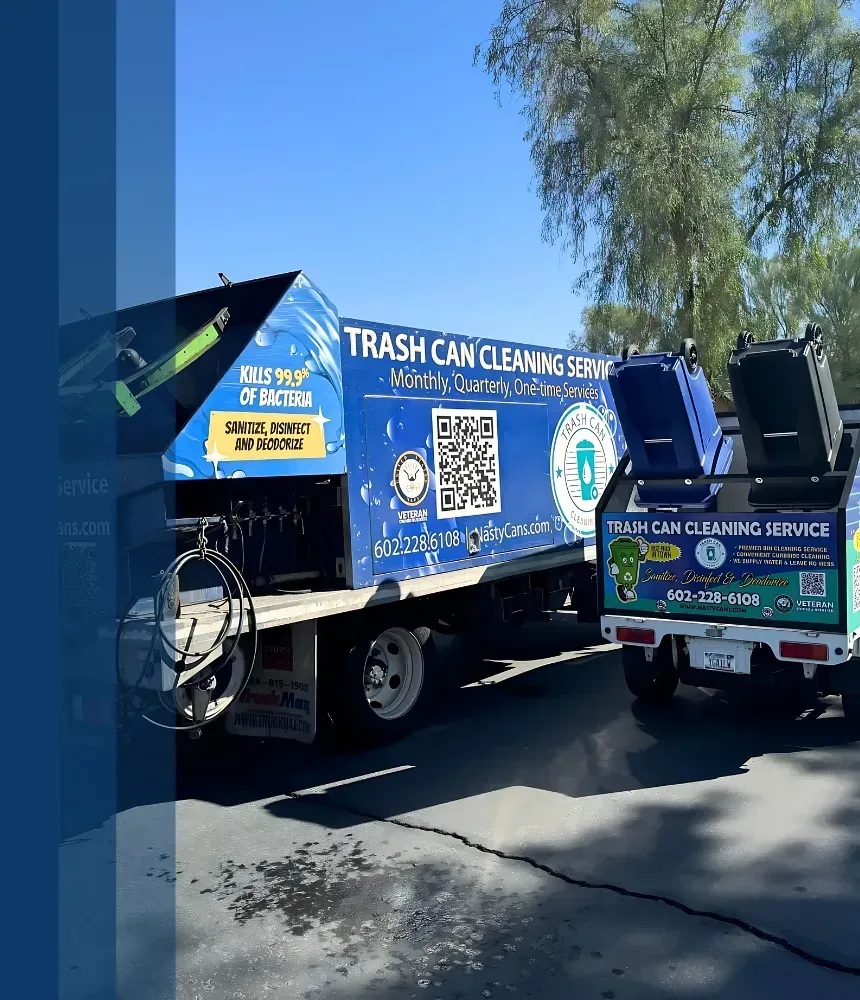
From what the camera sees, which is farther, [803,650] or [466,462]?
[466,462]

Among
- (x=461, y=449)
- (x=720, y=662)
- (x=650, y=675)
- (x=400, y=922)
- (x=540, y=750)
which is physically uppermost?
(x=461, y=449)

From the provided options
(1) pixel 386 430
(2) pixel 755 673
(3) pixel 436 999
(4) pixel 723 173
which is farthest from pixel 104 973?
(4) pixel 723 173

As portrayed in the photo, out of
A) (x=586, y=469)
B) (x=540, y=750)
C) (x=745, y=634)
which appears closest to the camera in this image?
(x=745, y=634)

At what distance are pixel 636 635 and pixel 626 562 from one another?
1.78 ft

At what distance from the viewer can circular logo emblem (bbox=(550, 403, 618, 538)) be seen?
8922mm

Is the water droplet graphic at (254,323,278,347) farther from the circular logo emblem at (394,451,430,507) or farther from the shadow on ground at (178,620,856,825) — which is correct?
the shadow on ground at (178,620,856,825)

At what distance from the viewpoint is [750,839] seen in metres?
5.01

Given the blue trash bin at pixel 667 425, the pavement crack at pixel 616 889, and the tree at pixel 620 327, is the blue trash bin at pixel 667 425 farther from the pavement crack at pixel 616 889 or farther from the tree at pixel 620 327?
the tree at pixel 620 327

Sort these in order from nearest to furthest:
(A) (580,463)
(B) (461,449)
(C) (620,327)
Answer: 1. (B) (461,449)
2. (A) (580,463)
3. (C) (620,327)

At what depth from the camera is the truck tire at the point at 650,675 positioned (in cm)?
734

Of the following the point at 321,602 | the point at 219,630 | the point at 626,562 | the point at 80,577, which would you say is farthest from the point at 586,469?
the point at 80,577

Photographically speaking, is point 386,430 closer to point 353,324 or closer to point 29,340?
point 353,324

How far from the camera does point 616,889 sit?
14.8 feet

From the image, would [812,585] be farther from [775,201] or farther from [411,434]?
[775,201]
